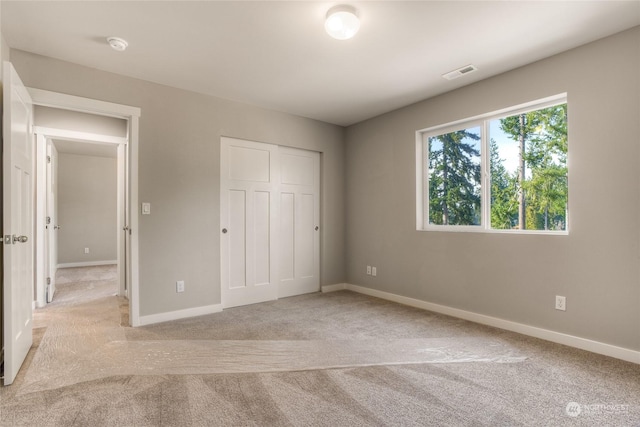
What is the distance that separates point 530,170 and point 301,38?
2.32m

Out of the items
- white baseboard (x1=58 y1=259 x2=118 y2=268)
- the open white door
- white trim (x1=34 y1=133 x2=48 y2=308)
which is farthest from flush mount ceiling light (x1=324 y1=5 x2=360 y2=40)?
white baseboard (x1=58 y1=259 x2=118 y2=268)

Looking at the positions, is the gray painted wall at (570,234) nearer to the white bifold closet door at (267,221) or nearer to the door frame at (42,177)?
the white bifold closet door at (267,221)

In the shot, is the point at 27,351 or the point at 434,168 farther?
the point at 434,168

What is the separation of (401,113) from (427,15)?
1888mm

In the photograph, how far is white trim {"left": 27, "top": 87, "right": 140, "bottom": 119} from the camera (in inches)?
110

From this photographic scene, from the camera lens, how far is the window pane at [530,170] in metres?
2.89

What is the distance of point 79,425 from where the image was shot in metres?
1.69

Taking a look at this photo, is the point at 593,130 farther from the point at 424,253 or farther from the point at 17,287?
the point at 17,287

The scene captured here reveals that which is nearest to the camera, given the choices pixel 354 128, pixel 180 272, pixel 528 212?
pixel 528 212

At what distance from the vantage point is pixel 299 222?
4613mm

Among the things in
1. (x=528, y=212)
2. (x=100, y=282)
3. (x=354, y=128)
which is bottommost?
(x=100, y=282)

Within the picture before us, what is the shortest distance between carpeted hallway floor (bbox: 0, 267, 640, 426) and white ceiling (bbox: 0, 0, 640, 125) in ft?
7.77

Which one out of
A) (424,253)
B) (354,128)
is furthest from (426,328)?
(354,128)

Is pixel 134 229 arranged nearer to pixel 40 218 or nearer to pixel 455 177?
pixel 40 218
